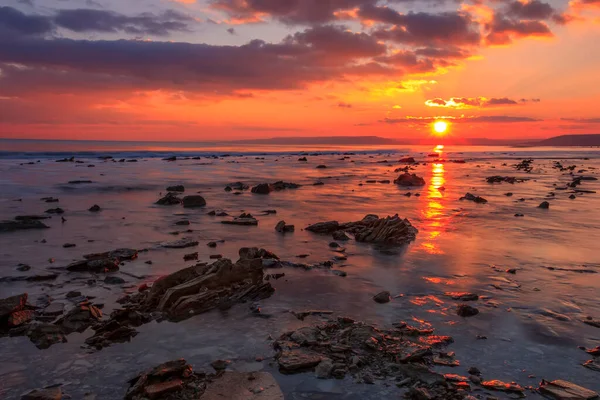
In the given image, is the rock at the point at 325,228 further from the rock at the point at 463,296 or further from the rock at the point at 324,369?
the rock at the point at 324,369

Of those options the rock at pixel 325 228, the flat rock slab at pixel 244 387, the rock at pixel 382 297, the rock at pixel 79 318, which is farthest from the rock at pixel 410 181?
the flat rock slab at pixel 244 387

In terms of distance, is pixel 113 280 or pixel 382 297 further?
pixel 113 280

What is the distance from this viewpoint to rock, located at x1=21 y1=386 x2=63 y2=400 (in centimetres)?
586

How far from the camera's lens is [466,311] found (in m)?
8.95

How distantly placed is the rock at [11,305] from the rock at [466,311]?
9442 millimetres

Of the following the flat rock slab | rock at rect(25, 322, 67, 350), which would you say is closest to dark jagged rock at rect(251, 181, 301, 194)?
rock at rect(25, 322, 67, 350)

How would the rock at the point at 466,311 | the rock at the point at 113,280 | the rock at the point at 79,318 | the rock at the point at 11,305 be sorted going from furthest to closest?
the rock at the point at 113,280, the rock at the point at 466,311, the rock at the point at 11,305, the rock at the point at 79,318

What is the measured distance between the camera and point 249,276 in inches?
424

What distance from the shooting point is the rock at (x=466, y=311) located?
8945mm

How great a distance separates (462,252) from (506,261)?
152cm

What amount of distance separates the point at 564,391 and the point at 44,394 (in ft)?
25.1

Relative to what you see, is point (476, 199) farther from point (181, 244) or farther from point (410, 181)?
point (181, 244)

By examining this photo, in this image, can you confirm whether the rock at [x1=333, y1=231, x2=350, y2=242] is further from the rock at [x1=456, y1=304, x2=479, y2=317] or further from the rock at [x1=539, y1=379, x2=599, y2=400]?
the rock at [x1=539, y1=379, x2=599, y2=400]

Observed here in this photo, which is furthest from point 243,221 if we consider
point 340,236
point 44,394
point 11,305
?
point 44,394
